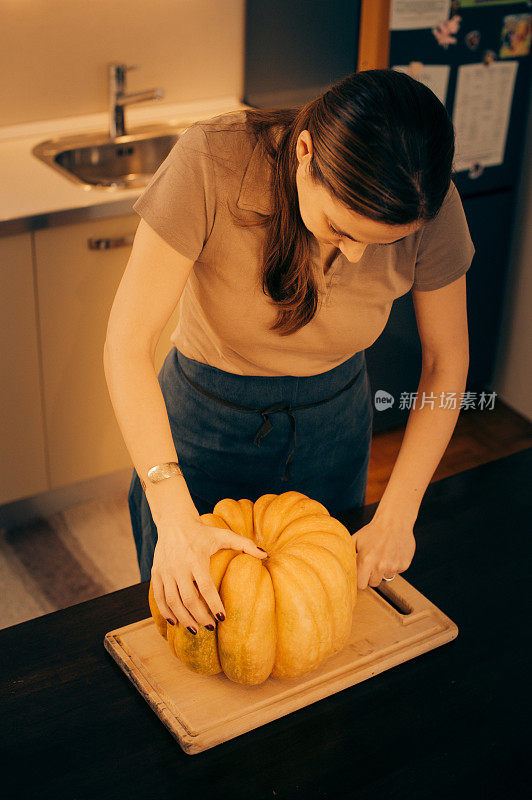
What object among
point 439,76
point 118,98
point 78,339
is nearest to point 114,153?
point 118,98

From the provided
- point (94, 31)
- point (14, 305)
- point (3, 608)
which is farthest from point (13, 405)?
point (94, 31)

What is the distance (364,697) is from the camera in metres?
0.96

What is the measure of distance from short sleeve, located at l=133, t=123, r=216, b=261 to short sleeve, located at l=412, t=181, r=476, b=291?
308 millimetres

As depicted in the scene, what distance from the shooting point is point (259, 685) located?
96 cm

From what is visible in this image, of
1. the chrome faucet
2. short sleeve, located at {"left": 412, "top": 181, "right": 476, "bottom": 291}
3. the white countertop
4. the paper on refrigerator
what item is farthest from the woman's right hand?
the paper on refrigerator

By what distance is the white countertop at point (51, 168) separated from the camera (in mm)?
2156

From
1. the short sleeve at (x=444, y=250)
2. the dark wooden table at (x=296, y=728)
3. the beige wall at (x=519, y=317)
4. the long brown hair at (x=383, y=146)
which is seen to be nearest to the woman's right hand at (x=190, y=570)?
the dark wooden table at (x=296, y=728)

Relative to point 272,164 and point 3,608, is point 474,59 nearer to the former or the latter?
point 272,164

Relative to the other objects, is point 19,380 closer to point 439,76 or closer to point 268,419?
point 268,419

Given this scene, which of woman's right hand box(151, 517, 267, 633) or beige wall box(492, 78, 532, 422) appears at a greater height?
woman's right hand box(151, 517, 267, 633)

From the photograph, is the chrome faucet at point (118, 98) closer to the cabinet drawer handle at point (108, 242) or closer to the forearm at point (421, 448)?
the cabinet drawer handle at point (108, 242)

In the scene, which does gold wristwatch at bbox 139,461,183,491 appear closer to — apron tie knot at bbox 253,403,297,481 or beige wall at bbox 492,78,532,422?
apron tie knot at bbox 253,403,297,481

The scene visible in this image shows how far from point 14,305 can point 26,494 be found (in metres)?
0.59

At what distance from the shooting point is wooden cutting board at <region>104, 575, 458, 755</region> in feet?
2.97
